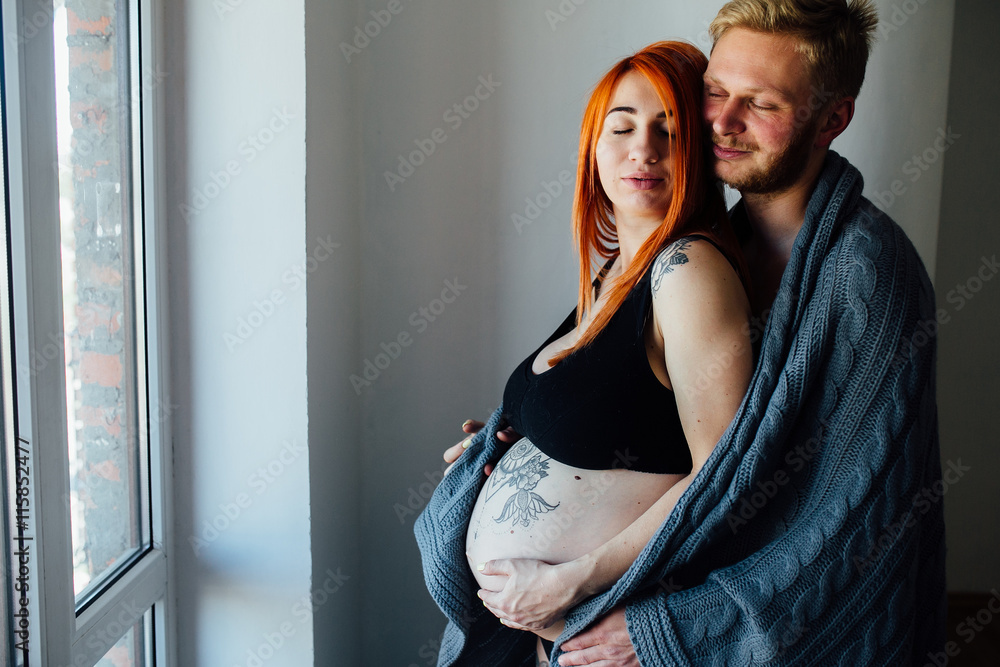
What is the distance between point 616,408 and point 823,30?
587 mm

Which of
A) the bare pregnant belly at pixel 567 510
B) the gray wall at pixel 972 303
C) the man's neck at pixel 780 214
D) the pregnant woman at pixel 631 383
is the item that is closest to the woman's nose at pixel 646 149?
the pregnant woman at pixel 631 383

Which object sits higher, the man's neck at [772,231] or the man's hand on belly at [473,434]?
the man's neck at [772,231]

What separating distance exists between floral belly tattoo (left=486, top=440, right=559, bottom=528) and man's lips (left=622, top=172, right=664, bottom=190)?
0.44 m

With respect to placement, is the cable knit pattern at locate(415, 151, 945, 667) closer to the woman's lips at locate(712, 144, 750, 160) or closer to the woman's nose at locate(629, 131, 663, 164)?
the woman's lips at locate(712, 144, 750, 160)

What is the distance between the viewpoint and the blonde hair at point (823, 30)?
93cm

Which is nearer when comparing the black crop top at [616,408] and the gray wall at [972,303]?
the black crop top at [616,408]

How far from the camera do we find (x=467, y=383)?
1.60 meters

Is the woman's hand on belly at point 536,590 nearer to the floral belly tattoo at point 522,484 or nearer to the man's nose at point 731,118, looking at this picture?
the floral belly tattoo at point 522,484

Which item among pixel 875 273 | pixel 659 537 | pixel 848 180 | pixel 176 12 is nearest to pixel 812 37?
pixel 848 180

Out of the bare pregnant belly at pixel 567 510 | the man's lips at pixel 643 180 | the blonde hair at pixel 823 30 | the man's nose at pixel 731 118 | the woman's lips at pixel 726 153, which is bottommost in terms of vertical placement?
the bare pregnant belly at pixel 567 510

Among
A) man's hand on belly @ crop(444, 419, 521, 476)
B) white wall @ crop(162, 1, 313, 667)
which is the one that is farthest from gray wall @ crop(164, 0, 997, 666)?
man's hand on belly @ crop(444, 419, 521, 476)

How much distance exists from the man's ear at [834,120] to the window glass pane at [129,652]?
4.52 ft

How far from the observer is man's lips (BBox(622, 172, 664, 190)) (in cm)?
103

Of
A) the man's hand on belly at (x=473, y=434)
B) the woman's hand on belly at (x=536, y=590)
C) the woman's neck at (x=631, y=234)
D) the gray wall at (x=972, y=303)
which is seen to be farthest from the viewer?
the gray wall at (x=972, y=303)
